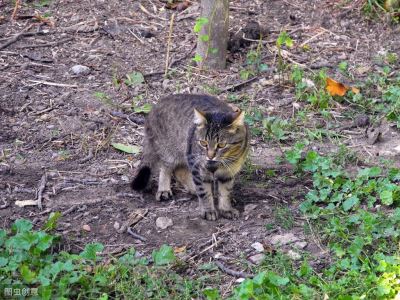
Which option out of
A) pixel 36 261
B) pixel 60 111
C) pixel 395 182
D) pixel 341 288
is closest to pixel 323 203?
pixel 395 182

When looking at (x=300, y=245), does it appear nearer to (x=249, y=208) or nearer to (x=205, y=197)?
(x=249, y=208)

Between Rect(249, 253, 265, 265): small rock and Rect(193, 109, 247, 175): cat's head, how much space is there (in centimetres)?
90

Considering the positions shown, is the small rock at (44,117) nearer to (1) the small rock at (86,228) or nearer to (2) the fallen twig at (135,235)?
(1) the small rock at (86,228)

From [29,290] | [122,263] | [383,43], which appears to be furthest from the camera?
[383,43]

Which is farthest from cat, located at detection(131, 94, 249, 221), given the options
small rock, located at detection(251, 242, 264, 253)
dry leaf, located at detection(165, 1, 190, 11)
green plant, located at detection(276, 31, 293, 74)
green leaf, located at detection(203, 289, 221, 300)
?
dry leaf, located at detection(165, 1, 190, 11)

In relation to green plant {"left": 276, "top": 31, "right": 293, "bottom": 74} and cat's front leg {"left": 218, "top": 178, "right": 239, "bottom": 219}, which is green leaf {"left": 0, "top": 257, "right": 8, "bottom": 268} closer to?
cat's front leg {"left": 218, "top": 178, "right": 239, "bottom": 219}

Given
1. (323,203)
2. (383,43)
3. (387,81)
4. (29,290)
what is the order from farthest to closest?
1. (383,43)
2. (387,81)
3. (323,203)
4. (29,290)

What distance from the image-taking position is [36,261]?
17.5ft

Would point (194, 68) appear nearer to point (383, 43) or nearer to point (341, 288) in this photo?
point (383, 43)

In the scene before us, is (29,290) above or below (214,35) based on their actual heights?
below

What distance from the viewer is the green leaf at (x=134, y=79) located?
833cm

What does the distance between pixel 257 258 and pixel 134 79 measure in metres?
3.25

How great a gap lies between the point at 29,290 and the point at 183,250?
4.21 feet

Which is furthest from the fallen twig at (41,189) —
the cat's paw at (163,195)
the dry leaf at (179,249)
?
the dry leaf at (179,249)
